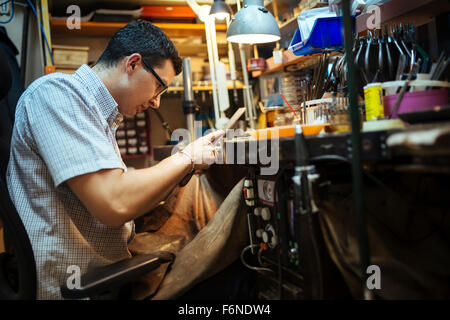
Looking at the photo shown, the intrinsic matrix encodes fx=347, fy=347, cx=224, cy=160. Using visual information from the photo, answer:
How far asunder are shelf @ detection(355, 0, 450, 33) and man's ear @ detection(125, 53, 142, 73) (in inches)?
39.5

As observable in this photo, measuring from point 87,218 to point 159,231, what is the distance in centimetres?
46

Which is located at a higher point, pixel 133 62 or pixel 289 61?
pixel 289 61

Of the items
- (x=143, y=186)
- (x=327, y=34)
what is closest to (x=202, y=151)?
(x=143, y=186)

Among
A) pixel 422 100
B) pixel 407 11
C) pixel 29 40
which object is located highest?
pixel 29 40

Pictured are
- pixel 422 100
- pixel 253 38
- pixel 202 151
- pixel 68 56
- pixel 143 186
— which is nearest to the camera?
pixel 422 100

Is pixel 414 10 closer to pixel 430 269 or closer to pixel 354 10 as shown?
pixel 354 10

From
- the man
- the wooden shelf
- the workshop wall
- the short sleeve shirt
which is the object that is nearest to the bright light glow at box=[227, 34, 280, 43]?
the man

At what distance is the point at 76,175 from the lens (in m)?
0.87

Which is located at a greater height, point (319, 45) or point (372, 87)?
point (319, 45)

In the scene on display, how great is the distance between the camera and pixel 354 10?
159 cm

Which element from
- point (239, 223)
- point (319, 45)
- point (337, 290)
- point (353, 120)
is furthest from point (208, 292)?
point (319, 45)

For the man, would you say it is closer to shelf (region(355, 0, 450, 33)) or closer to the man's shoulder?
the man's shoulder

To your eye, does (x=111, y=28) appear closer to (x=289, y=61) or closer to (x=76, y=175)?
(x=289, y=61)

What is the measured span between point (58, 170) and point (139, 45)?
1.72 ft
